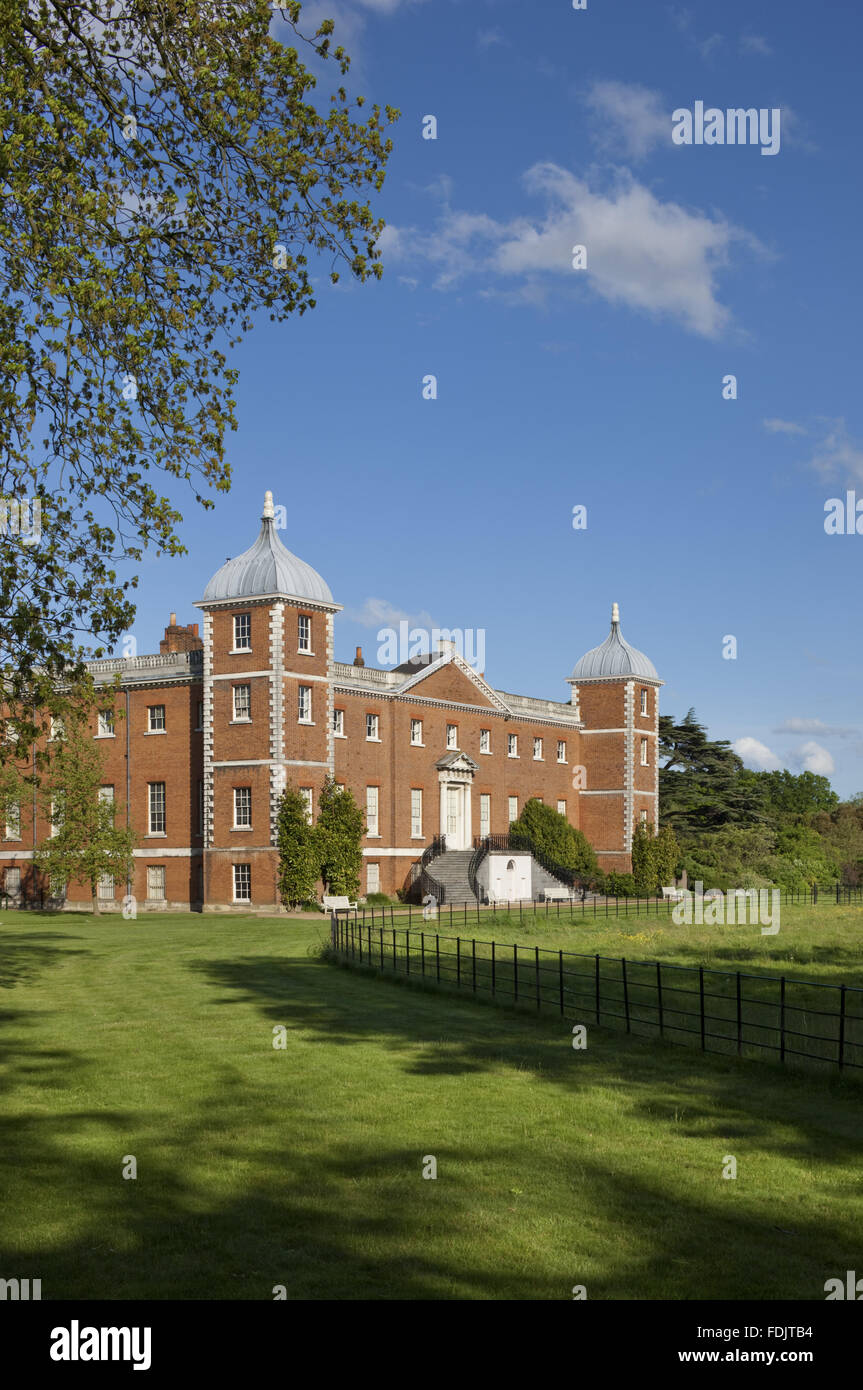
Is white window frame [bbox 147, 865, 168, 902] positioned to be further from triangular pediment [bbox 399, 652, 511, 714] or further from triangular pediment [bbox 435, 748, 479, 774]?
triangular pediment [bbox 435, 748, 479, 774]

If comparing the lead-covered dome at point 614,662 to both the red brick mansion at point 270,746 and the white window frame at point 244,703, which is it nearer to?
the red brick mansion at point 270,746

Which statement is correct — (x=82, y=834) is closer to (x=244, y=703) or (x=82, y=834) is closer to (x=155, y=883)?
(x=155, y=883)

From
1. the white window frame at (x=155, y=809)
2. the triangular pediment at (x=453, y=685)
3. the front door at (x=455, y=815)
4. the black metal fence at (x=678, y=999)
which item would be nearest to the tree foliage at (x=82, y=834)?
the white window frame at (x=155, y=809)

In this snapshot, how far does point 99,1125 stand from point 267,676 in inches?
1493

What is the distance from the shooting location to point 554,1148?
11617mm

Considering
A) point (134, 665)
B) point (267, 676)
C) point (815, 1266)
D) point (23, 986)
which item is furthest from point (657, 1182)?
point (134, 665)

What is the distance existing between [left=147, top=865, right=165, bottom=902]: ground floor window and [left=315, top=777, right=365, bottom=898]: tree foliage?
8204 mm

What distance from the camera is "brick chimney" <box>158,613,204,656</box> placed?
59406 mm

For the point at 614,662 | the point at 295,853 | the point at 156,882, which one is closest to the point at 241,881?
the point at 295,853

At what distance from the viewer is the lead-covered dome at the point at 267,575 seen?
50281 millimetres

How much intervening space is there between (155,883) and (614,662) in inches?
1216

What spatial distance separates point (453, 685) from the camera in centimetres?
6275

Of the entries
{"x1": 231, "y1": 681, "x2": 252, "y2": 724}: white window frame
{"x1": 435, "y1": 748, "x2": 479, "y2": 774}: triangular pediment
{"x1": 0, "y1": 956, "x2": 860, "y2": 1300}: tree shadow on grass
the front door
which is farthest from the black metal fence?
the front door
